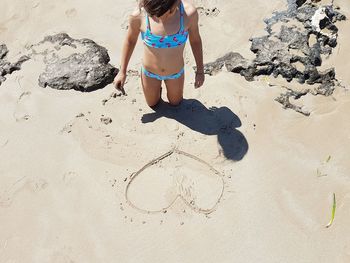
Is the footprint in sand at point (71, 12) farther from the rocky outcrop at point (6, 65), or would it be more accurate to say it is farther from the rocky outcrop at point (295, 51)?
the rocky outcrop at point (295, 51)

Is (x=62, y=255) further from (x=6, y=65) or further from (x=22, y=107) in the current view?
(x=6, y=65)

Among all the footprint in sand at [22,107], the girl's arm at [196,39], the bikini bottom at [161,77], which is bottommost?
the footprint in sand at [22,107]

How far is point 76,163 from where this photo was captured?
3.05 meters

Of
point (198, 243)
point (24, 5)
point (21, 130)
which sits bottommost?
point (198, 243)

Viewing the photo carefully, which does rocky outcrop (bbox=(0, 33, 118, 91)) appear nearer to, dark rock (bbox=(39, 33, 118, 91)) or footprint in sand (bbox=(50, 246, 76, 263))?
dark rock (bbox=(39, 33, 118, 91))

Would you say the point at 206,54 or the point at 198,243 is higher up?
the point at 206,54

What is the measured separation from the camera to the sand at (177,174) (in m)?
2.64

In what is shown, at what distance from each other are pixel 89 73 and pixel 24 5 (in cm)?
151

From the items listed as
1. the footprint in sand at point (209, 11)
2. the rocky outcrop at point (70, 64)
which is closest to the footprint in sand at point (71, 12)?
the rocky outcrop at point (70, 64)

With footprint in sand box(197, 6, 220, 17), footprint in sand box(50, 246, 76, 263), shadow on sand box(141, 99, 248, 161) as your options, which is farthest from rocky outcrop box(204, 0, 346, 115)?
footprint in sand box(50, 246, 76, 263)

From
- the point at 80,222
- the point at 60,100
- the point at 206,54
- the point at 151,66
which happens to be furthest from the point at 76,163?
the point at 206,54

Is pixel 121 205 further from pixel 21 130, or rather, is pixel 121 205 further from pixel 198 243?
pixel 21 130

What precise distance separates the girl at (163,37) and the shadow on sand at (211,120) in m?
0.25

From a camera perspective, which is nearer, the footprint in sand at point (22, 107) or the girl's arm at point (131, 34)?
the girl's arm at point (131, 34)
